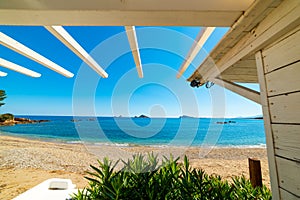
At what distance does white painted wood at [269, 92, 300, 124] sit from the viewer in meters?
0.73

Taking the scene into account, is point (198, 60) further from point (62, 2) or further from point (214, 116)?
point (62, 2)

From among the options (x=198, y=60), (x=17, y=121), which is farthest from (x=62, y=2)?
(x=17, y=121)

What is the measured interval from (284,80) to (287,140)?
31cm

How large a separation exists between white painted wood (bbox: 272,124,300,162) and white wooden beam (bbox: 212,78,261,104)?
278 millimetres

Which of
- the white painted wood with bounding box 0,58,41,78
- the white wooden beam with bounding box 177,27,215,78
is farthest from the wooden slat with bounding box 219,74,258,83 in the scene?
the white painted wood with bounding box 0,58,41,78

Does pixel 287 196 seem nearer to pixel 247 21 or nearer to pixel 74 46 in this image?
pixel 247 21

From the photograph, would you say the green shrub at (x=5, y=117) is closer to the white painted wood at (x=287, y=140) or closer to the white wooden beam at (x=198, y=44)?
the white wooden beam at (x=198, y=44)

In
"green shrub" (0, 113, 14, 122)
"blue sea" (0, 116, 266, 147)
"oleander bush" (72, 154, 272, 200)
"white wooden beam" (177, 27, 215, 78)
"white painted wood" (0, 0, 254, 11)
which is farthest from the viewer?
"green shrub" (0, 113, 14, 122)

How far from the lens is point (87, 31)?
1.79 m

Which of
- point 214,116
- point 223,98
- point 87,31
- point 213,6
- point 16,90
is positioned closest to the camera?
point 213,6

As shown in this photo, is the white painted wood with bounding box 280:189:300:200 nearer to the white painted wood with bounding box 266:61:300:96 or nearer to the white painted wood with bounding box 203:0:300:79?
the white painted wood with bounding box 266:61:300:96

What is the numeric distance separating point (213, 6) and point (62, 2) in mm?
813

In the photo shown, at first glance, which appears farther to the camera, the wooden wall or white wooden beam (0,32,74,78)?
white wooden beam (0,32,74,78)

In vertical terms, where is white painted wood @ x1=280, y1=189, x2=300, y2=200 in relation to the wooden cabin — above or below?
below
